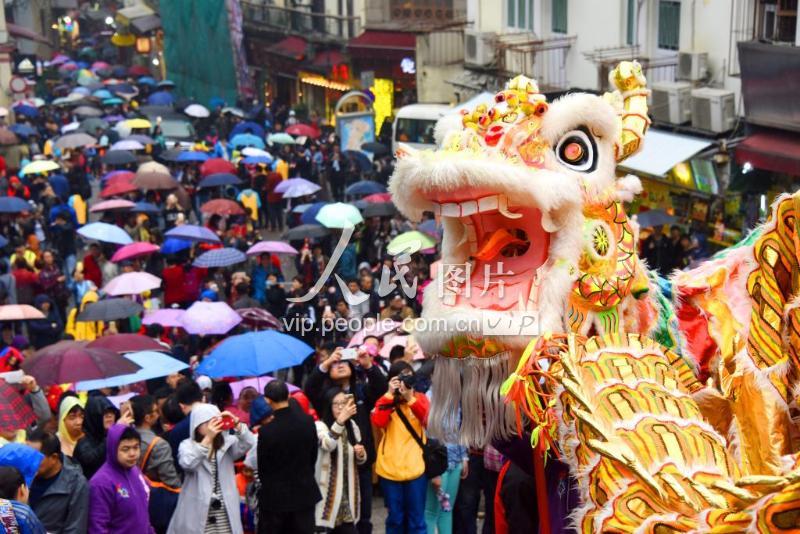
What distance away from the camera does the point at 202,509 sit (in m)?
7.85

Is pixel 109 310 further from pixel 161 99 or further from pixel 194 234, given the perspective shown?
pixel 161 99

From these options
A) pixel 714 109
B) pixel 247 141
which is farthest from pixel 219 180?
pixel 714 109

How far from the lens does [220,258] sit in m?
15.6

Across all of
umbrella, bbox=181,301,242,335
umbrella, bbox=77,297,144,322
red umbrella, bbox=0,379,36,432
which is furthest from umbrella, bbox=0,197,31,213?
red umbrella, bbox=0,379,36,432

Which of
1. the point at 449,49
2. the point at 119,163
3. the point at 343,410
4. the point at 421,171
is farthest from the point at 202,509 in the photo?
the point at 449,49

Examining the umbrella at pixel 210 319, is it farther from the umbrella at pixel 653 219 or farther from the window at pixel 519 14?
the window at pixel 519 14

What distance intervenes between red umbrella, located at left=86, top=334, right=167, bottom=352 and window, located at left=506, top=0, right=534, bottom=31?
15456 millimetres

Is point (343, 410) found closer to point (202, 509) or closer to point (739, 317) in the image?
point (202, 509)

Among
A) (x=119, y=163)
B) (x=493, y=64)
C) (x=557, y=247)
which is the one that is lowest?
(x=119, y=163)

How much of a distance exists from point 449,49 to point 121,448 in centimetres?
2420

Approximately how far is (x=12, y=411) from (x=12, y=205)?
11.8 meters

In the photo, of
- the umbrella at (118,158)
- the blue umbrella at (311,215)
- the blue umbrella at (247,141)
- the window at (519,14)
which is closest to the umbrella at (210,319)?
the blue umbrella at (311,215)

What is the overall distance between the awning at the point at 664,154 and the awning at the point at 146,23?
40.8 m

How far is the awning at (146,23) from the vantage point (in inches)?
2210
